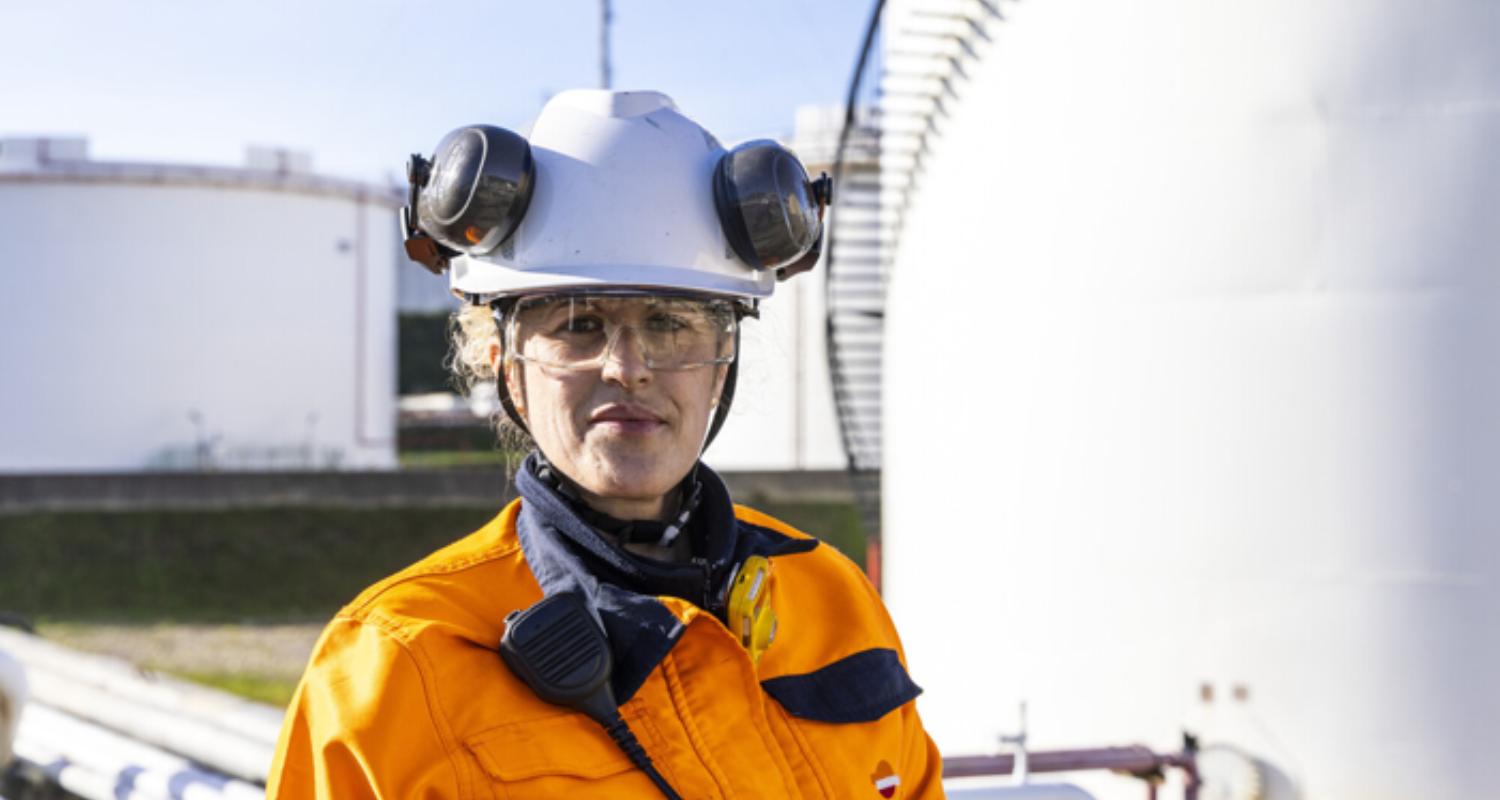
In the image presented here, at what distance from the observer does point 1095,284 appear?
4094 mm

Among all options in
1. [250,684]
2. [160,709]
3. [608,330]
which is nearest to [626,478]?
[608,330]

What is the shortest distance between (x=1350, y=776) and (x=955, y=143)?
8.21 feet

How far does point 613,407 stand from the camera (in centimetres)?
159

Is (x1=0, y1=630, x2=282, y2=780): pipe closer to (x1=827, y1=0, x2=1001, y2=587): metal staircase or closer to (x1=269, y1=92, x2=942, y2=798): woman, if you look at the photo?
(x1=269, y1=92, x2=942, y2=798): woman

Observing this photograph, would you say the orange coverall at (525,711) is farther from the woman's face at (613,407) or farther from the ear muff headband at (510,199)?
the ear muff headband at (510,199)

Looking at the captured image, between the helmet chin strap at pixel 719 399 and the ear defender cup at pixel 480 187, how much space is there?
0.13m

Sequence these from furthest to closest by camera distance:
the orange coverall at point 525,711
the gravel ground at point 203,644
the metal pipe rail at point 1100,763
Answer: the gravel ground at point 203,644 → the metal pipe rail at point 1100,763 → the orange coverall at point 525,711

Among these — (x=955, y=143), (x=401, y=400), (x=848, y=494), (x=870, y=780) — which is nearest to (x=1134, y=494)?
(x=955, y=143)

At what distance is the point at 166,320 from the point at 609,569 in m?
18.8

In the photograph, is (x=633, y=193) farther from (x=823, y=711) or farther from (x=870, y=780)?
(x=870, y=780)

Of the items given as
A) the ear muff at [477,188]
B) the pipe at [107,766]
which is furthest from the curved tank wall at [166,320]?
the ear muff at [477,188]

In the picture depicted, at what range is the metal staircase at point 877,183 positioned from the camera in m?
5.22

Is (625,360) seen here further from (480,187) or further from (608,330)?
(480,187)

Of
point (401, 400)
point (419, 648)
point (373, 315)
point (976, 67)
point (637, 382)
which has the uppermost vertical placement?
point (976, 67)
